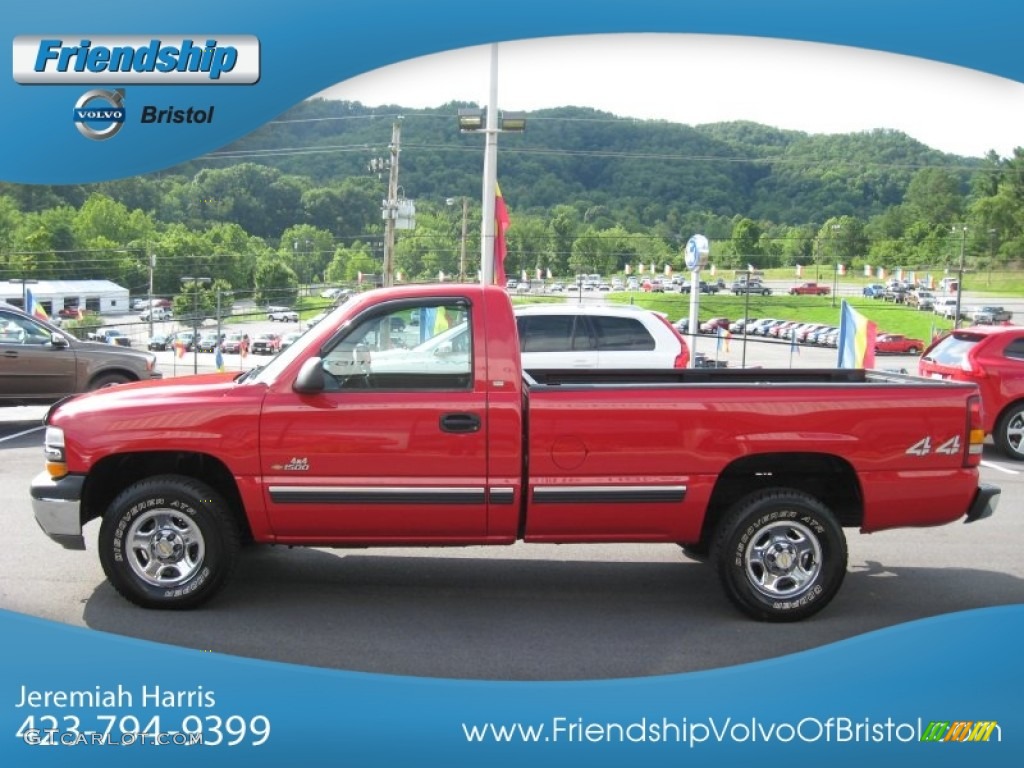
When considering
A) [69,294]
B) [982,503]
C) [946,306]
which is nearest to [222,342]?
[69,294]

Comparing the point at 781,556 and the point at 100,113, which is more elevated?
the point at 100,113

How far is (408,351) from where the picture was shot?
19.5 ft

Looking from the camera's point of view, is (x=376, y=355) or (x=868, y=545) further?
(x=868, y=545)

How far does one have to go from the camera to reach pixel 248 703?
4727 mm

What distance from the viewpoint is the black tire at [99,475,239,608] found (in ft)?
19.0

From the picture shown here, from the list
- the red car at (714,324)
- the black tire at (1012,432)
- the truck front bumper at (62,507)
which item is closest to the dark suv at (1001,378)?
the black tire at (1012,432)

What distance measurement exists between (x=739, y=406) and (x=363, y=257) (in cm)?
2580

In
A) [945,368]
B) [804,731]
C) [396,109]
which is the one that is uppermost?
Answer: [396,109]

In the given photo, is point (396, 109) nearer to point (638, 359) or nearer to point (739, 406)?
point (638, 359)

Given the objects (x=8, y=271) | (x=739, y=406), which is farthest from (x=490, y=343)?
(x=8, y=271)

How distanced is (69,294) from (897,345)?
36.6 meters

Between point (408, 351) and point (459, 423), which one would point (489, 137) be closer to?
point (408, 351)

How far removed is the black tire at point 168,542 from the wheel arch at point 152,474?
17 cm

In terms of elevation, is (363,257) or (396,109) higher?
(396,109)
